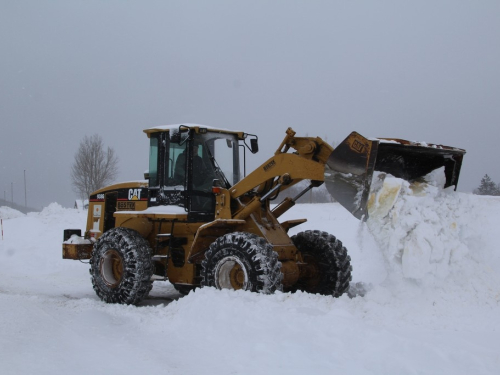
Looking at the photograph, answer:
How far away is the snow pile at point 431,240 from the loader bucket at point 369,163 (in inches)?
11.0

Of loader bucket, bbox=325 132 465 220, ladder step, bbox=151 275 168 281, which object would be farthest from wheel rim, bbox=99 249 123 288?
loader bucket, bbox=325 132 465 220

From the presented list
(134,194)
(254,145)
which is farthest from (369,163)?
(134,194)

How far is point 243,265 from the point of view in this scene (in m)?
6.84

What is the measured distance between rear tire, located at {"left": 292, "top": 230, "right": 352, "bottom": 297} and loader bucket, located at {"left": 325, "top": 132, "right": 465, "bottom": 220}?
1.66 meters

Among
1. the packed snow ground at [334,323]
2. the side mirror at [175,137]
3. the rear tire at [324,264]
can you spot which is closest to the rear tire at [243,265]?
the packed snow ground at [334,323]

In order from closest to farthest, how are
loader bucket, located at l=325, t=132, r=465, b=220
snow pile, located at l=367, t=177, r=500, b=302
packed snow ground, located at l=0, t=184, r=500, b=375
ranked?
packed snow ground, located at l=0, t=184, r=500, b=375
snow pile, located at l=367, t=177, r=500, b=302
loader bucket, located at l=325, t=132, r=465, b=220

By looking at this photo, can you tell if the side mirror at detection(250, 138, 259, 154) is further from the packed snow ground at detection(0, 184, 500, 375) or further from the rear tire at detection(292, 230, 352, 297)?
the packed snow ground at detection(0, 184, 500, 375)

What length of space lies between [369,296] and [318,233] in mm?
2238

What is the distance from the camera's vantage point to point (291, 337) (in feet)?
16.8

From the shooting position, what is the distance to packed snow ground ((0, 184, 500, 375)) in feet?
15.1

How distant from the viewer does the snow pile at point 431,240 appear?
609cm

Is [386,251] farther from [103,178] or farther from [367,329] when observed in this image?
[103,178]

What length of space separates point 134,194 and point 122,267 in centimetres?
146

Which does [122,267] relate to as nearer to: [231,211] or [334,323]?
[231,211]
